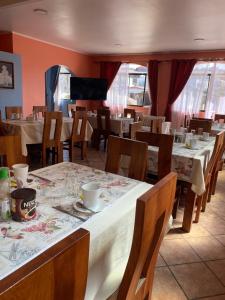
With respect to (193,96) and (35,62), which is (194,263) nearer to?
(193,96)

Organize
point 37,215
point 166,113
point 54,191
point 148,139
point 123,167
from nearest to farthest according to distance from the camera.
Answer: point 37,215
point 54,191
point 148,139
point 123,167
point 166,113

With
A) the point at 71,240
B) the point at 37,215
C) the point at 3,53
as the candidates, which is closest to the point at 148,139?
the point at 37,215

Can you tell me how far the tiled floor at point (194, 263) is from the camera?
1601 mm

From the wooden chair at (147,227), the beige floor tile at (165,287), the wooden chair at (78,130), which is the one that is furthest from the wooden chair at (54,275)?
the wooden chair at (78,130)

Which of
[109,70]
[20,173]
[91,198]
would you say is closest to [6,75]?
[109,70]

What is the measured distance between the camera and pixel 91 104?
7.59 m

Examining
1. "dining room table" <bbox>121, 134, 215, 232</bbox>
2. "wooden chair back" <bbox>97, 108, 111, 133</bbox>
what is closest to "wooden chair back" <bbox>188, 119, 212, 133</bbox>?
"dining room table" <bbox>121, 134, 215, 232</bbox>

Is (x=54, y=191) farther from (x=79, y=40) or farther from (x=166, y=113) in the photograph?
(x=166, y=113)

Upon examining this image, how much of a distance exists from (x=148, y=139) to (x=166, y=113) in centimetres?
464

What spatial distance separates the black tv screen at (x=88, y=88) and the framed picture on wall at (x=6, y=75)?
1.88m

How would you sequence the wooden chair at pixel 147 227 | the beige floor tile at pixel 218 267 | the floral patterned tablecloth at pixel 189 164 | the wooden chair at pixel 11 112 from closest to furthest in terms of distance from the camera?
the wooden chair at pixel 147 227, the beige floor tile at pixel 218 267, the floral patterned tablecloth at pixel 189 164, the wooden chair at pixel 11 112

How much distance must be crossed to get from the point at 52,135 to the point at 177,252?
2508 millimetres

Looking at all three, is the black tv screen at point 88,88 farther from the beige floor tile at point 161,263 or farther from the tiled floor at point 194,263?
the beige floor tile at point 161,263

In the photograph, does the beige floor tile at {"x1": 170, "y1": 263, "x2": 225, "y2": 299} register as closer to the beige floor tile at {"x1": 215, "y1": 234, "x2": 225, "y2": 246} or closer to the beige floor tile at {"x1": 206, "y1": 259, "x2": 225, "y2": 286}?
the beige floor tile at {"x1": 206, "y1": 259, "x2": 225, "y2": 286}
